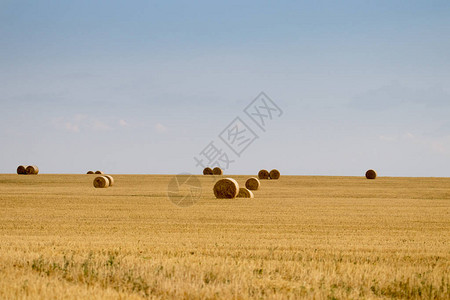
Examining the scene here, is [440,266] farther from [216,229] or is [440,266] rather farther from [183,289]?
[216,229]

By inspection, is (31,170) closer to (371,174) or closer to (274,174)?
(274,174)

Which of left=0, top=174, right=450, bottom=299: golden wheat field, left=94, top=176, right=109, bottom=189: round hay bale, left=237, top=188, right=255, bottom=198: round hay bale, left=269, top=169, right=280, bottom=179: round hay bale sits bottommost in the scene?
left=0, top=174, right=450, bottom=299: golden wheat field

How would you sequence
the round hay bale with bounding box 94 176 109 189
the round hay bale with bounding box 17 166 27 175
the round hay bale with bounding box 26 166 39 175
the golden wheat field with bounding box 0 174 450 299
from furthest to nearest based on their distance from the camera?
the round hay bale with bounding box 17 166 27 175 → the round hay bale with bounding box 26 166 39 175 → the round hay bale with bounding box 94 176 109 189 → the golden wheat field with bounding box 0 174 450 299

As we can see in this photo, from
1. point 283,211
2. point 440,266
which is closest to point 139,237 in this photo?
point 440,266

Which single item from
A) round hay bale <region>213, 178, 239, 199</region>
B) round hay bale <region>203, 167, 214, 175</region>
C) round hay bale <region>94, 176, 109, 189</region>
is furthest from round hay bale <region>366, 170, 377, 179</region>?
round hay bale <region>213, 178, 239, 199</region>

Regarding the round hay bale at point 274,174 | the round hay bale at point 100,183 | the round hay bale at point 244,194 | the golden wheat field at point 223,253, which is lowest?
the golden wheat field at point 223,253

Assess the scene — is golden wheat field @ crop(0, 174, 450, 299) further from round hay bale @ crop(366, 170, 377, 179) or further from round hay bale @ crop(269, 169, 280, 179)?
round hay bale @ crop(366, 170, 377, 179)

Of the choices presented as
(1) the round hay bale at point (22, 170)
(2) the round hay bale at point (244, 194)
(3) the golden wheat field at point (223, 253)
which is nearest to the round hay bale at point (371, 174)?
(2) the round hay bale at point (244, 194)

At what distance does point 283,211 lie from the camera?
24422 millimetres

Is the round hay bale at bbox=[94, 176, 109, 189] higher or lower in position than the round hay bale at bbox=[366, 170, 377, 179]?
lower

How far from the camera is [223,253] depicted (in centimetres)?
1239

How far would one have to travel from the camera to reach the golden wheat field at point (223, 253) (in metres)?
8.32

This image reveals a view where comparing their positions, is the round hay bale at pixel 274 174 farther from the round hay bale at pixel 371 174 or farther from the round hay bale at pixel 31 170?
the round hay bale at pixel 31 170

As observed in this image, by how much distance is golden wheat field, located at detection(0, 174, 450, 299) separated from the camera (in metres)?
8.32
